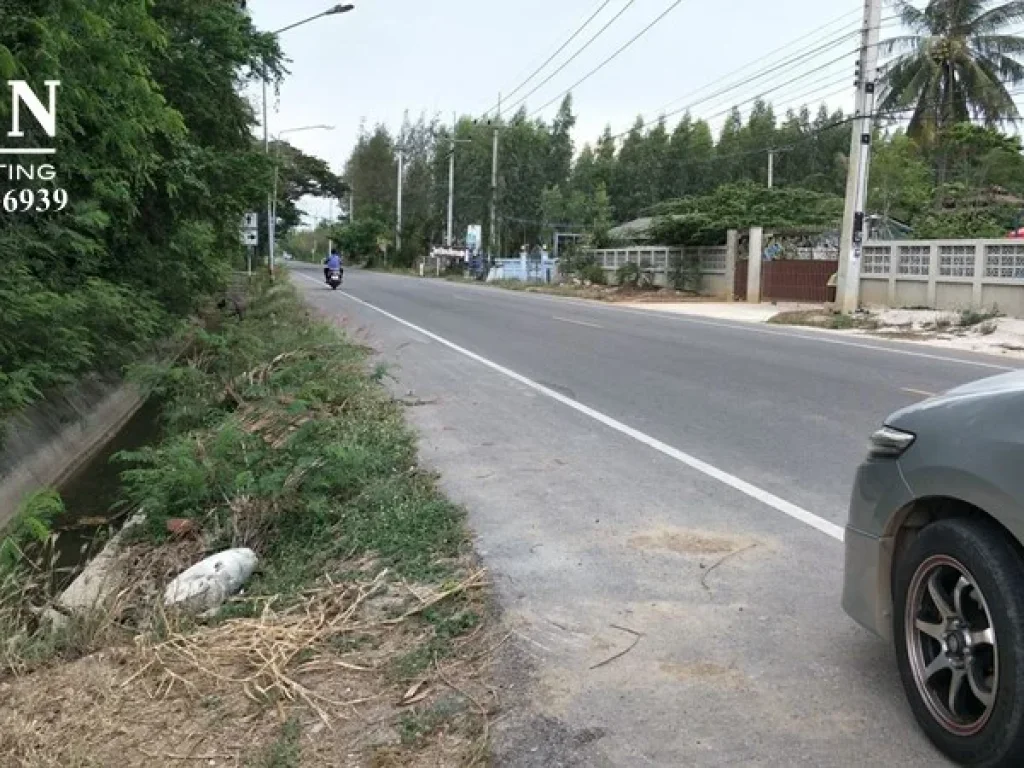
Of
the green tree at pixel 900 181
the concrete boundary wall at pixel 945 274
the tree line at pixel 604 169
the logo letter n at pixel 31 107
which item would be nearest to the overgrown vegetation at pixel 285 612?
the logo letter n at pixel 31 107

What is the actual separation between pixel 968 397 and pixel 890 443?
1.02 ft

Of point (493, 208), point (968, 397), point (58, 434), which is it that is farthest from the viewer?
point (493, 208)

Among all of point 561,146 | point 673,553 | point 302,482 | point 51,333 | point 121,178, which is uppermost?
point 561,146

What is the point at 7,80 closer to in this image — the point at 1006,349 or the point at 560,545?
the point at 560,545

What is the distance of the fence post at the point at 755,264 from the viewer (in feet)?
105

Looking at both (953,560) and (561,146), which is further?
(561,146)

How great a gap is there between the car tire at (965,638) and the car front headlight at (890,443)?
291 millimetres

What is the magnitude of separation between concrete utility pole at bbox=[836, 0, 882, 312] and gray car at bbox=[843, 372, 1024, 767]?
71.2 ft

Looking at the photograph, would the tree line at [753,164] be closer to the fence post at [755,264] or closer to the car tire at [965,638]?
the fence post at [755,264]

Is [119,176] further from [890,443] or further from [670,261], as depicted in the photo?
[670,261]

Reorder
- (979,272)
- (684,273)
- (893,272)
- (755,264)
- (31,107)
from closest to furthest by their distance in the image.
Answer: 1. (31,107)
2. (979,272)
3. (893,272)
4. (755,264)
5. (684,273)

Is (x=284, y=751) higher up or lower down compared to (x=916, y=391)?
lower down

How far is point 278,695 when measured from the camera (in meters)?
3.54

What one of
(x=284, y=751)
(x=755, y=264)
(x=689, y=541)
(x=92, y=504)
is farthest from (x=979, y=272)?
(x=284, y=751)
